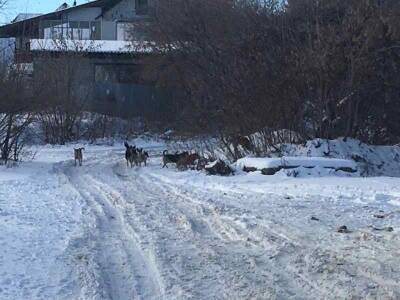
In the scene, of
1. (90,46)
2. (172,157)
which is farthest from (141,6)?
(172,157)

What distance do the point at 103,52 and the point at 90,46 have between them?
102 inches

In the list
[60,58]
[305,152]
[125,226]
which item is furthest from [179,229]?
[60,58]

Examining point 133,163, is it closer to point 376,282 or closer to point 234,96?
point 234,96

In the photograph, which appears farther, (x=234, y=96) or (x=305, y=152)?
(x=234, y=96)

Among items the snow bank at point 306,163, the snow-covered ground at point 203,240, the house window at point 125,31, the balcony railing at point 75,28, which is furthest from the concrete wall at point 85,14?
the snow-covered ground at point 203,240

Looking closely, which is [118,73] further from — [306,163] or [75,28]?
[306,163]

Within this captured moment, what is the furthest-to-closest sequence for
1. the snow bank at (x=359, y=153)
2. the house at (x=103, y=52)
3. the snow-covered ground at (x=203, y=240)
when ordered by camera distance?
the house at (x=103, y=52) → the snow bank at (x=359, y=153) → the snow-covered ground at (x=203, y=240)

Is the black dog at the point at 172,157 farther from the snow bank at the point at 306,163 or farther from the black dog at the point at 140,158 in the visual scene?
the snow bank at the point at 306,163

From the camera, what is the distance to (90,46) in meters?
38.1

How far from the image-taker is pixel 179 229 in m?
9.84

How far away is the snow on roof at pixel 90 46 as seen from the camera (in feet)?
116

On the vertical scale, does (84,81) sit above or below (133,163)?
above

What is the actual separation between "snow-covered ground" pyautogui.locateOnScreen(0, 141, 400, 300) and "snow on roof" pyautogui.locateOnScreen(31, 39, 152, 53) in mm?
20398

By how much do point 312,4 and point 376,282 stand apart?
1540 cm
